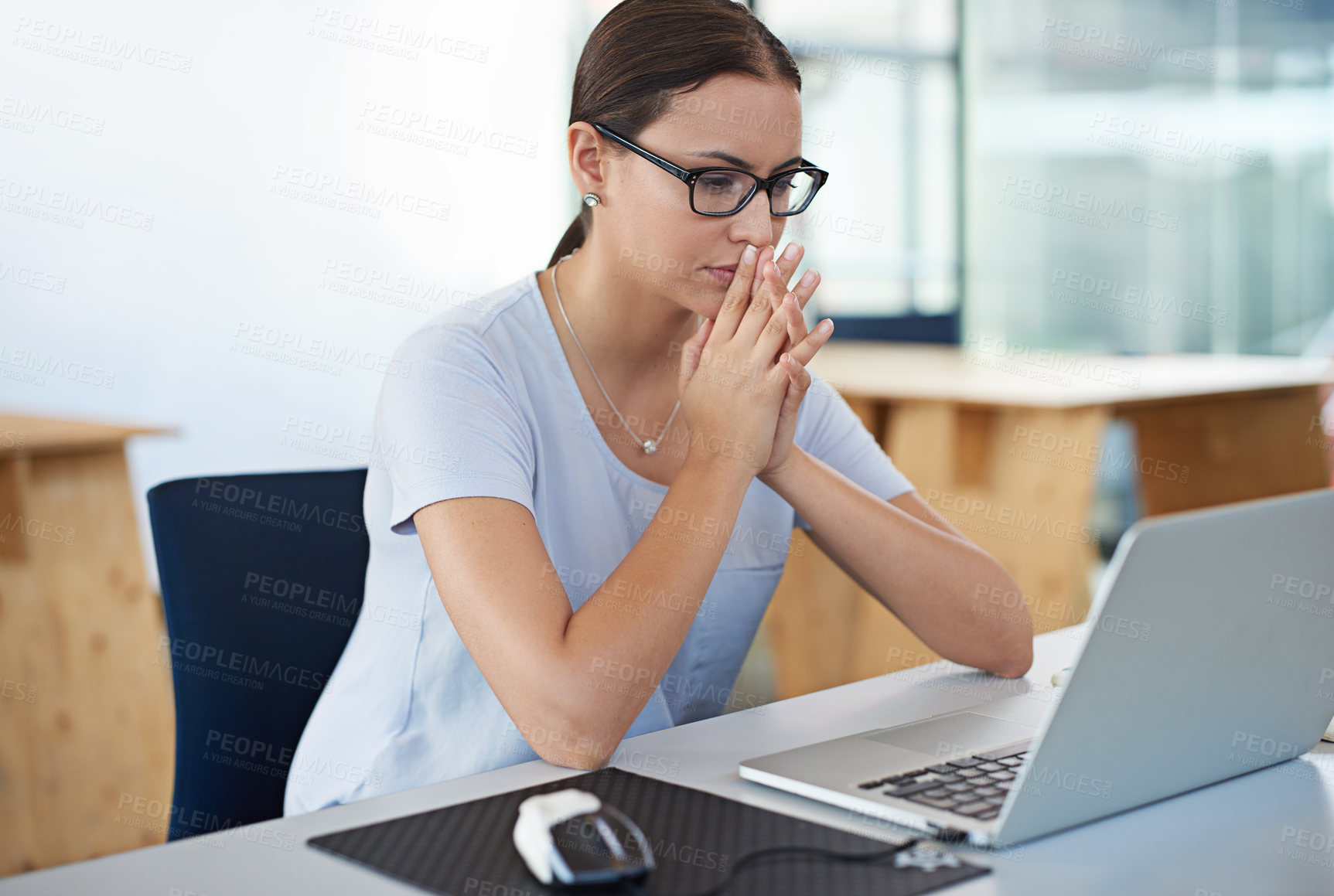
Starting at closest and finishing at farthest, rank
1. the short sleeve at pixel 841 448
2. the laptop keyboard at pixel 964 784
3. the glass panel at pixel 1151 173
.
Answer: the laptop keyboard at pixel 964 784 → the short sleeve at pixel 841 448 → the glass panel at pixel 1151 173

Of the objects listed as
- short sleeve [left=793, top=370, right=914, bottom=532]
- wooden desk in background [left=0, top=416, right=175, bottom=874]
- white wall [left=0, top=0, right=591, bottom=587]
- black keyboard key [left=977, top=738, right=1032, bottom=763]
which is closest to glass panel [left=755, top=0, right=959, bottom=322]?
white wall [left=0, top=0, right=591, bottom=587]

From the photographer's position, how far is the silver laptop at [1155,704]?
0.67m

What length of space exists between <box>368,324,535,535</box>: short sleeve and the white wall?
180cm

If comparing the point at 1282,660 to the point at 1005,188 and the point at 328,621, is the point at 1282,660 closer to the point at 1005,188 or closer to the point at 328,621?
the point at 328,621

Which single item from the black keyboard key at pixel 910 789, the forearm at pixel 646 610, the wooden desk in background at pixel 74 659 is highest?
the forearm at pixel 646 610

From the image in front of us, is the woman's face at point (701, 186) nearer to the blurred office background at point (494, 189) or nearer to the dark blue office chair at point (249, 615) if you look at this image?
the dark blue office chair at point (249, 615)

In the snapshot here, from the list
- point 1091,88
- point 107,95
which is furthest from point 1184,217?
point 107,95

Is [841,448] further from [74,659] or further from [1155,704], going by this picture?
[74,659]

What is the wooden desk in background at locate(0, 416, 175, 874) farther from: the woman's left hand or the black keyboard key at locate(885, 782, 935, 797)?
the black keyboard key at locate(885, 782, 935, 797)

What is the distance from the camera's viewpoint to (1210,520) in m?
0.68

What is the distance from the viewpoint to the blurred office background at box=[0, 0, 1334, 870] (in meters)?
3.13

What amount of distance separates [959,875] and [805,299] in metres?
0.70

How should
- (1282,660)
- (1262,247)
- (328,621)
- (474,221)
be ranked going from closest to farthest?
(1282,660) < (328,621) < (474,221) < (1262,247)

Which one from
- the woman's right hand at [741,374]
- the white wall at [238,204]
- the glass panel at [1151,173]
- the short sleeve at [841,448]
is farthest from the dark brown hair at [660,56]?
the glass panel at [1151,173]
